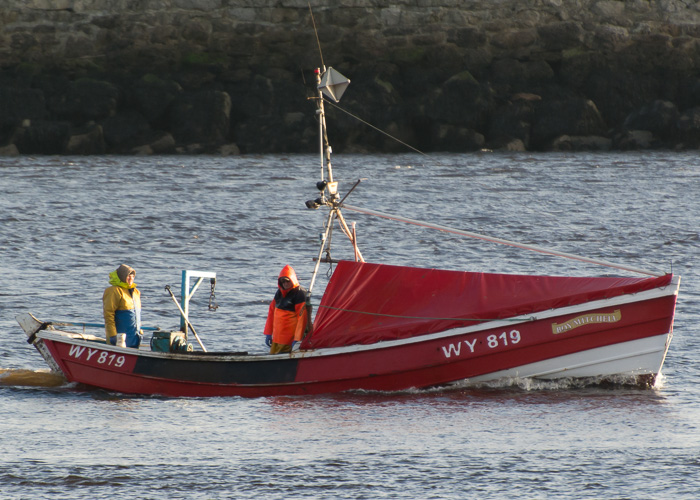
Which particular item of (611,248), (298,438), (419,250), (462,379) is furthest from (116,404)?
(611,248)

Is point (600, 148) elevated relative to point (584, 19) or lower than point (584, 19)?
lower

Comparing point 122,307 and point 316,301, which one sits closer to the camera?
point 122,307

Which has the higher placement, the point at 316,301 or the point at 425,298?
the point at 425,298

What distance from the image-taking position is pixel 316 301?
21578 mm

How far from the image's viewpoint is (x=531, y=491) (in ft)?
35.5

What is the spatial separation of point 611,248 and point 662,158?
21.0 m

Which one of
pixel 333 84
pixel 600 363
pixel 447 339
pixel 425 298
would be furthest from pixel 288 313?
pixel 600 363

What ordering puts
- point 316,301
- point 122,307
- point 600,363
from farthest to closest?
1. point 316,301
2. point 122,307
3. point 600,363

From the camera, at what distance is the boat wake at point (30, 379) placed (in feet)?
51.8

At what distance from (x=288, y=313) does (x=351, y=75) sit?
3617 centimetres

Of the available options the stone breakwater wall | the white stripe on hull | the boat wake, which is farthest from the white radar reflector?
the stone breakwater wall

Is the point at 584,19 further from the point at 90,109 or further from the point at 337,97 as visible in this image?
the point at 337,97

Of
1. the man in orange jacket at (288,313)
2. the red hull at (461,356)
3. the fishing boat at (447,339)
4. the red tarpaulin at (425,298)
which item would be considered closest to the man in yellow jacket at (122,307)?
the fishing boat at (447,339)

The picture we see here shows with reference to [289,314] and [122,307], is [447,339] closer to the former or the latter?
[289,314]
